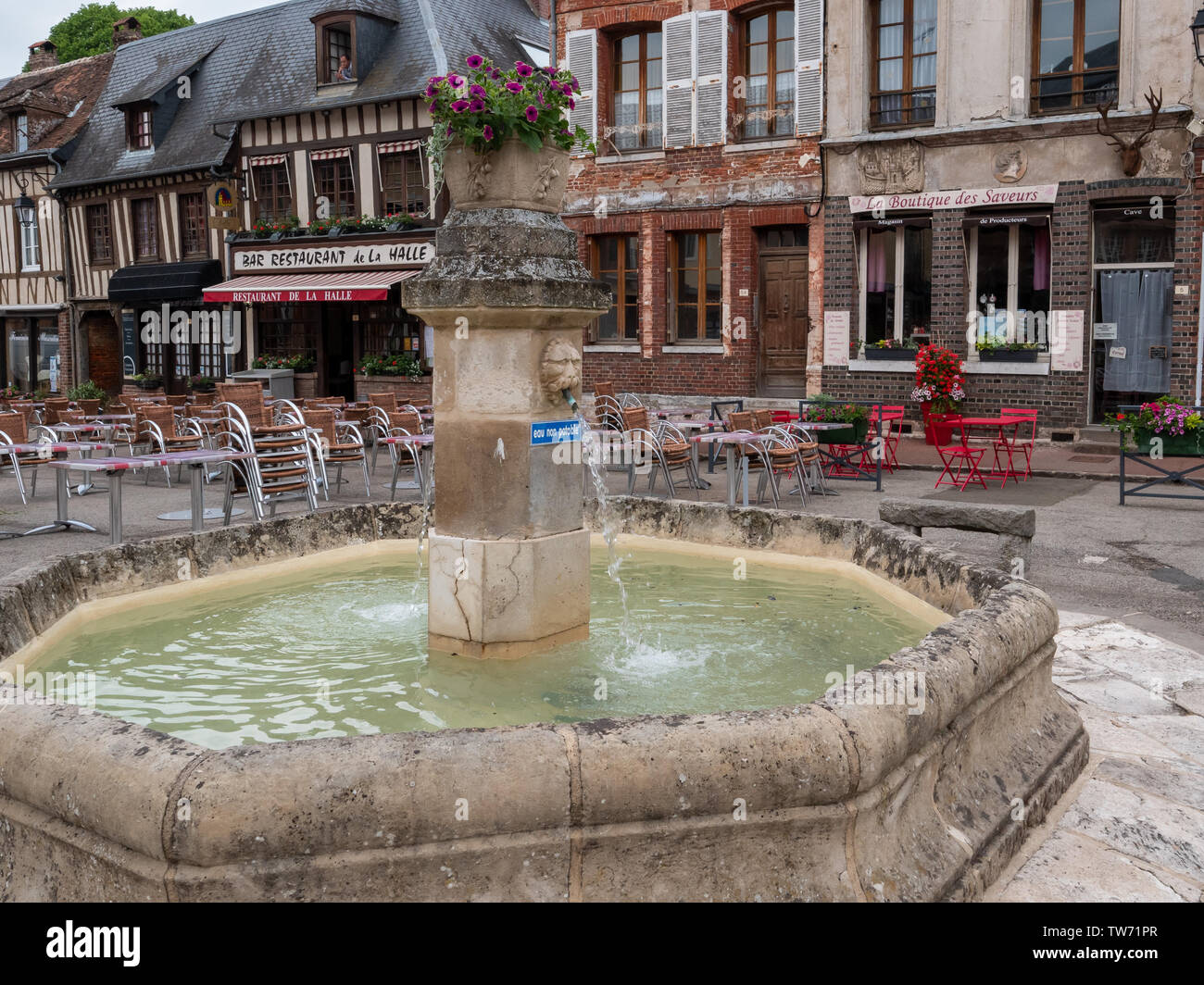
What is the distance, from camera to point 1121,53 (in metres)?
15.0

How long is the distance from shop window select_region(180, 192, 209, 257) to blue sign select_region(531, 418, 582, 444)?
22.7 meters

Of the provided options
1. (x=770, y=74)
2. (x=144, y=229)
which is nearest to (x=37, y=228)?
(x=144, y=229)

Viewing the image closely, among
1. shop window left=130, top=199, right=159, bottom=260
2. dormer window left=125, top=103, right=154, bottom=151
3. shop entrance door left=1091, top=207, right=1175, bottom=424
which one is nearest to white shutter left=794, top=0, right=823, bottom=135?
shop entrance door left=1091, top=207, right=1175, bottom=424

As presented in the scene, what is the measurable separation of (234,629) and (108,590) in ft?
1.92

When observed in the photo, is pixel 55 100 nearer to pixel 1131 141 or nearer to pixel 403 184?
pixel 403 184

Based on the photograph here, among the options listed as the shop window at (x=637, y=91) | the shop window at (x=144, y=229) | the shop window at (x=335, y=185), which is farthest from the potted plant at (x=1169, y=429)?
the shop window at (x=144, y=229)

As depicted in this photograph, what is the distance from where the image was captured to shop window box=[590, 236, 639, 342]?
1969 centimetres

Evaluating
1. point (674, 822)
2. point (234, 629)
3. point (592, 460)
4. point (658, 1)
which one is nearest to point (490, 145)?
point (592, 460)

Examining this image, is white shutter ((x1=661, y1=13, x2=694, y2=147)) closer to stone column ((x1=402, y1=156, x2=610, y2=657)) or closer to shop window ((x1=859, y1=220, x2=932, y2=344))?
shop window ((x1=859, y1=220, x2=932, y2=344))

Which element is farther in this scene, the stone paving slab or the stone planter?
the stone planter

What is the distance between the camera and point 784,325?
1836 centimetres

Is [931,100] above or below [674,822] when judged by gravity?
above
